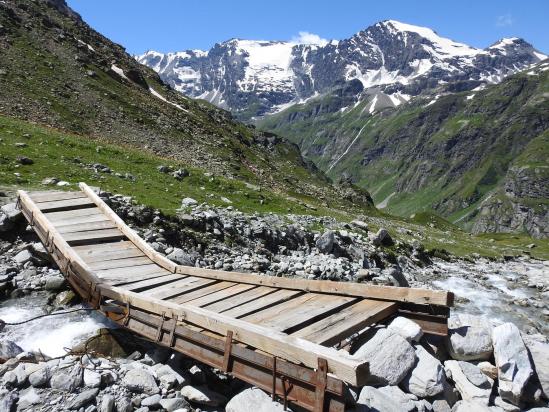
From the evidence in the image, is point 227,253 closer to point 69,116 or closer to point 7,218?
point 7,218

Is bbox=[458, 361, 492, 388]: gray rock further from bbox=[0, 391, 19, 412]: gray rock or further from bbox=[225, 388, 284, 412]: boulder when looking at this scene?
bbox=[0, 391, 19, 412]: gray rock

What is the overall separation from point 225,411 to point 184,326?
251cm

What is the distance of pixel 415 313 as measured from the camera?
1177 centimetres

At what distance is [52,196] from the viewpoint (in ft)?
74.1

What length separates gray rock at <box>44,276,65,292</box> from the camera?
1653cm

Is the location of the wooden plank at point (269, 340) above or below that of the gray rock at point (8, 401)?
above

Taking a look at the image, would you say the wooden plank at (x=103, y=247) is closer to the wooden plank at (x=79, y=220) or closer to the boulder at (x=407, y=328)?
the wooden plank at (x=79, y=220)

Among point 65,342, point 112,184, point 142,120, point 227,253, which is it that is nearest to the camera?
point 65,342

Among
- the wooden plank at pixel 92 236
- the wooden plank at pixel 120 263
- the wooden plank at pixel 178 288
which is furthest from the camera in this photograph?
the wooden plank at pixel 92 236

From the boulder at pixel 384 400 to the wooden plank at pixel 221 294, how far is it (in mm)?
5848

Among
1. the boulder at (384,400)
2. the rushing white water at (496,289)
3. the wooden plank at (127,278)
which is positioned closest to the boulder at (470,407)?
the boulder at (384,400)

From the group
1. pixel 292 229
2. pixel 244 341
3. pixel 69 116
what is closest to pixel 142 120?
pixel 69 116

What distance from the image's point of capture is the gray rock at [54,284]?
16.5 meters

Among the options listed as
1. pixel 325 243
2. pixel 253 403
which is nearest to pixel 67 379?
pixel 253 403
